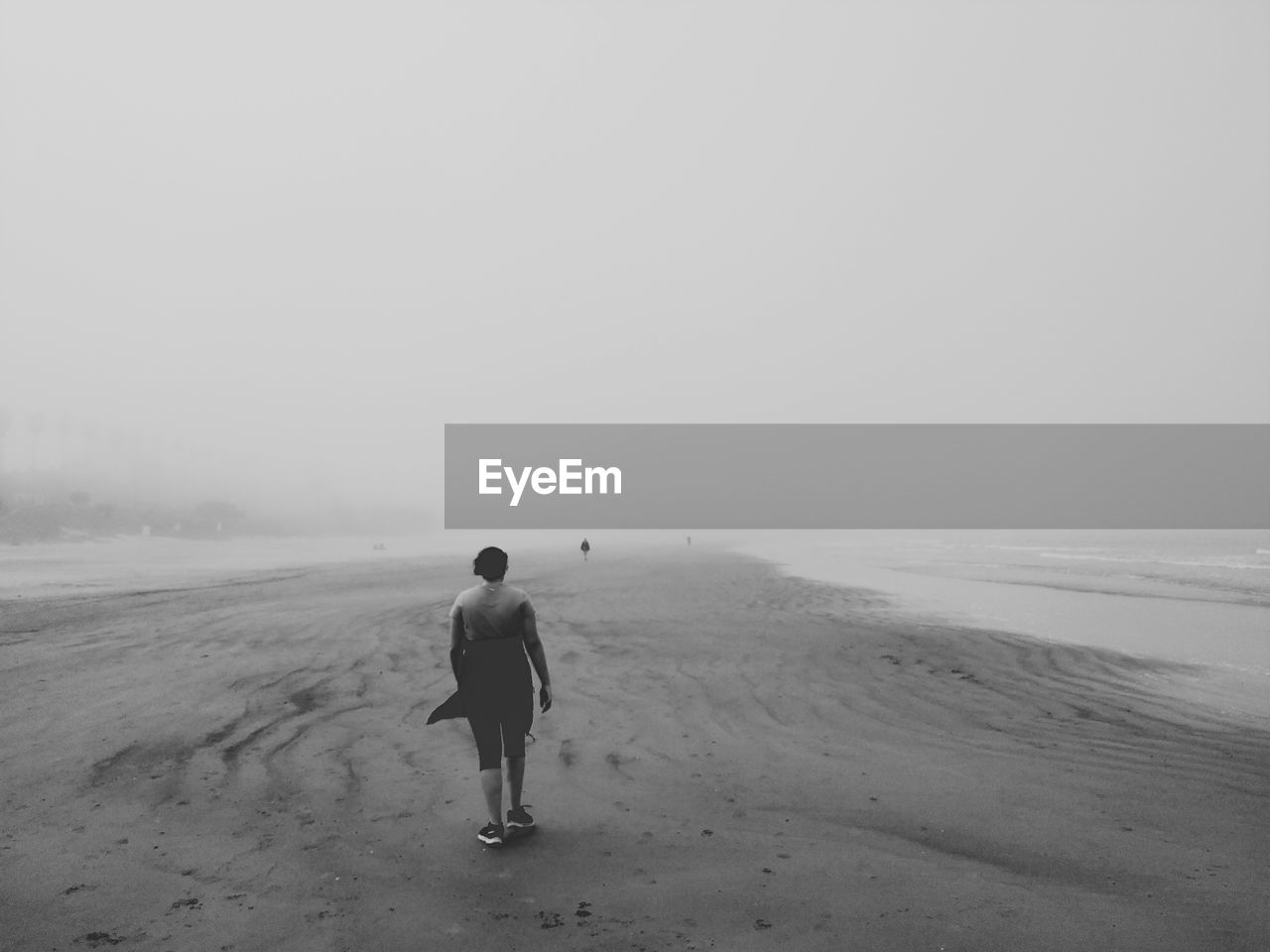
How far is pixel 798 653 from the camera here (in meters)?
13.4

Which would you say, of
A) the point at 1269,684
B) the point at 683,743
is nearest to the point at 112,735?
the point at 683,743

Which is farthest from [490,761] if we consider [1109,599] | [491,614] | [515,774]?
[1109,599]

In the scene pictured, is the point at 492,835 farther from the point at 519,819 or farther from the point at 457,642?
the point at 457,642

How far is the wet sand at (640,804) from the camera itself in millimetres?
4699

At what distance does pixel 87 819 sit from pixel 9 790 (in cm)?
138

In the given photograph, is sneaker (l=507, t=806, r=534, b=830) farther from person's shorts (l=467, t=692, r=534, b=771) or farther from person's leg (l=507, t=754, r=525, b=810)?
person's shorts (l=467, t=692, r=534, b=771)

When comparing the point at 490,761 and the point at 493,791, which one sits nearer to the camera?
the point at 493,791

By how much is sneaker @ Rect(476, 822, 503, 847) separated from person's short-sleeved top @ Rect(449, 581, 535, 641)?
1491mm

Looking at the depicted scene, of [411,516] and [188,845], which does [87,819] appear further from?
[411,516]

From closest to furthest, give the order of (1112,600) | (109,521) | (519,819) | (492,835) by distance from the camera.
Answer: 1. (492,835)
2. (519,819)
3. (1112,600)
4. (109,521)

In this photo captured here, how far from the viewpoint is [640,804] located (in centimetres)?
664

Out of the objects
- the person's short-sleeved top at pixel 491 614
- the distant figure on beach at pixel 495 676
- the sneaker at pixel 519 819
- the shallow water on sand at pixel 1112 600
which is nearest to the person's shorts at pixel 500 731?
the distant figure on beach at pixel 495 676

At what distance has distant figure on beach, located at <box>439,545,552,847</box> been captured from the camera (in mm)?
5863

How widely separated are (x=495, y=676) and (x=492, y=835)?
125 cm
